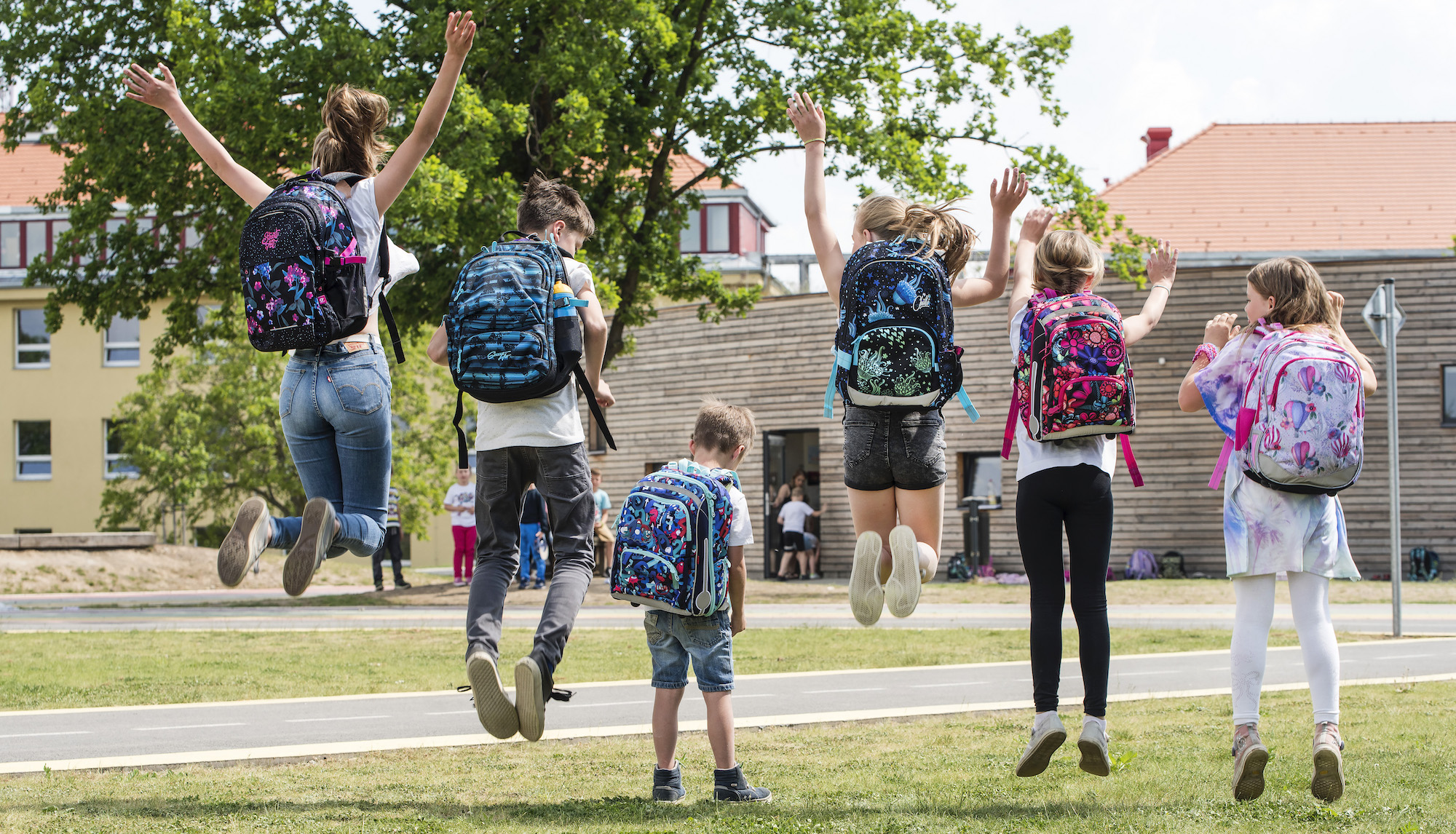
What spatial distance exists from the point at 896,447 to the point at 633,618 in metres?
11.7

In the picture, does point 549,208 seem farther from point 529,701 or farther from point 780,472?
point 780,472

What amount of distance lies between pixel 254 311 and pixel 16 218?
162 ft

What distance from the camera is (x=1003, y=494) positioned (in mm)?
27250

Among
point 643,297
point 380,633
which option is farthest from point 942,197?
point 380,633

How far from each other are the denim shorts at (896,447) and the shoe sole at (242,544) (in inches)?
96.5

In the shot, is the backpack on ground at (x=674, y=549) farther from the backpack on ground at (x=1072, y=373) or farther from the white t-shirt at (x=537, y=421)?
the backpack on ground at (x=1072, y=373)

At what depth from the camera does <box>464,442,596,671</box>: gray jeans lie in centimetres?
533

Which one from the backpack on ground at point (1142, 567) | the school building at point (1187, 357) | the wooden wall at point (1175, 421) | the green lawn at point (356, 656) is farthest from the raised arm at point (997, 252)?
the backpack on ground at point (1142, 567)

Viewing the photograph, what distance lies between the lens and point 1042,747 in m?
5.23

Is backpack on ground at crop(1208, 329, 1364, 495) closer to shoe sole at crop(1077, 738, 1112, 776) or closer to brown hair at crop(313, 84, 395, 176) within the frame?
shoe sole at crop(1077, 738, 1112, 776)

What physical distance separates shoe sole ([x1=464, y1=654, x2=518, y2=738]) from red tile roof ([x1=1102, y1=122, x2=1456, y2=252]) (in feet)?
87.8

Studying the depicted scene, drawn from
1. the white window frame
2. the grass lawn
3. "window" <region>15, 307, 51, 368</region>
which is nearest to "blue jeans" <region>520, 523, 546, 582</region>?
the grass lawn

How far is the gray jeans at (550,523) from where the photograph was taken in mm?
5332

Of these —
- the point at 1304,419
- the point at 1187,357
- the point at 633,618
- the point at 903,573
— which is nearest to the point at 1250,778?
the point at 1304,419
